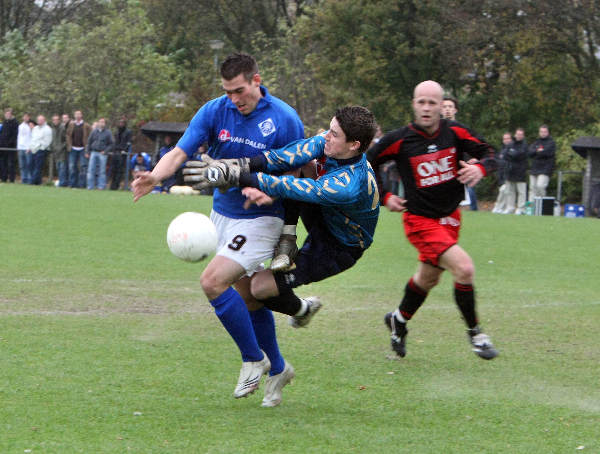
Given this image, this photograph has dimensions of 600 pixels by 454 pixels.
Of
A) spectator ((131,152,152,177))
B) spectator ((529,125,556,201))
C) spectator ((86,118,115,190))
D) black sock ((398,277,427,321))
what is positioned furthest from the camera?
spectator ((131,152,152,177))

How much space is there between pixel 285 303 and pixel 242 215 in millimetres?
591

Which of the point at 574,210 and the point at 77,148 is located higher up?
the point at 77,148

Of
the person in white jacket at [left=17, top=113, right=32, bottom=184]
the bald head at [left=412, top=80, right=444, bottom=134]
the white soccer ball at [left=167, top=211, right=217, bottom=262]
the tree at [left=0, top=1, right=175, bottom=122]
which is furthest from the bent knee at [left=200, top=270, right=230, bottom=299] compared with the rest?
the tree at [left=0, top=1, right=175, bottom=122]

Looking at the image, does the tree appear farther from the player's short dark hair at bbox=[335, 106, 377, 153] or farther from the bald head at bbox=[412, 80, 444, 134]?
the player's short dark hair at bbox=[335, 106, 377, 153]

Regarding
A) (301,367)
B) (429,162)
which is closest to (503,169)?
(429,162)

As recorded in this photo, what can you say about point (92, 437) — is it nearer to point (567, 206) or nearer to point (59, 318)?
point (59, 318)

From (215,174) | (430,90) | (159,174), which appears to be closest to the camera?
(215,174)

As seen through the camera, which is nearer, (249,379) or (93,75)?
(249,379)

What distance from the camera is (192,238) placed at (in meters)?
5.66

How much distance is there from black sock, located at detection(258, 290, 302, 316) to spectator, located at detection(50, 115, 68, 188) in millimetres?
22246

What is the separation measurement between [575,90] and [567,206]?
9796 millimetres

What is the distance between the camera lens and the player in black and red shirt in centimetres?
694

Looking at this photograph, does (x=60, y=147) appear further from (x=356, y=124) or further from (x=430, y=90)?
(x=356, y=124)

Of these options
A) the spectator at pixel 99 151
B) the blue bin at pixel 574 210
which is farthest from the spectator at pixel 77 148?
the blue bin at pixel 574 210
